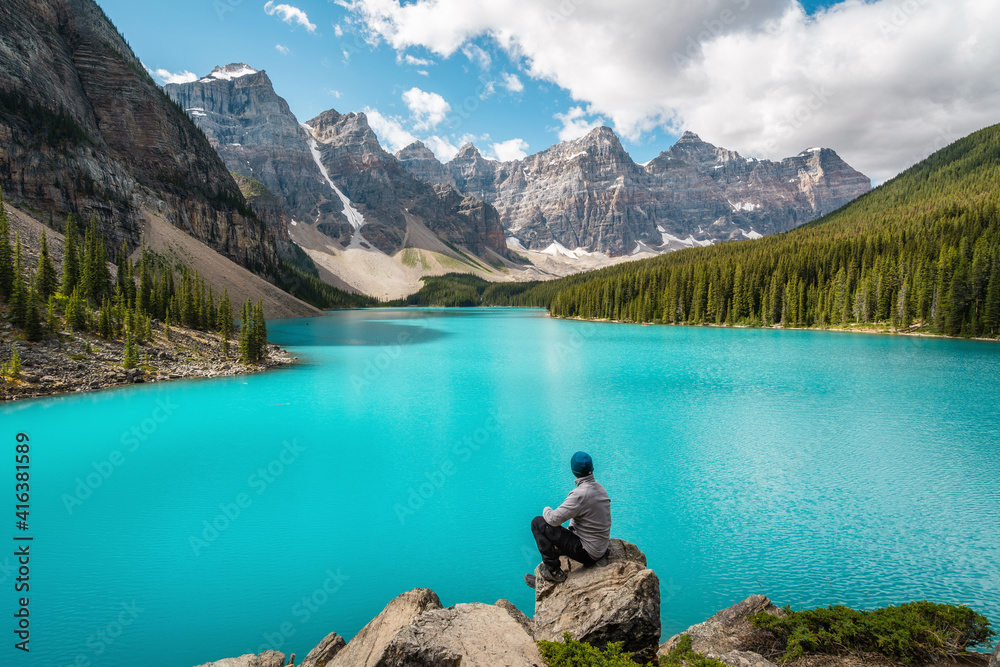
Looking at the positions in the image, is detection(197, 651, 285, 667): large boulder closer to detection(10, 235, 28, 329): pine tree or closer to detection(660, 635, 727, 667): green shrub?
detection(660, 635, 727, 667): green shrub

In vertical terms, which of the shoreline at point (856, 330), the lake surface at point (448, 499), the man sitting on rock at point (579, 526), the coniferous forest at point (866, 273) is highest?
the coniferous forest at point (866, 273)

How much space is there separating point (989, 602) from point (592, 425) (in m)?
14.6

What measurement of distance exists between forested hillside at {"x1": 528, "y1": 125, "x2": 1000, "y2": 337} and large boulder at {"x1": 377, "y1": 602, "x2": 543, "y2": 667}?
3130 inches

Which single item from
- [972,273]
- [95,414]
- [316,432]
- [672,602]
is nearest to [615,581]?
[672,602]

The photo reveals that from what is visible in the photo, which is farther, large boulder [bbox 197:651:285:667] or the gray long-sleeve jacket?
the gray long-sleeve jacket

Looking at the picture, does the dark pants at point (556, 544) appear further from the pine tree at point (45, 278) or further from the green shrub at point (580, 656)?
the pine tree at point (45, 278)

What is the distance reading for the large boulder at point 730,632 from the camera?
6508mm

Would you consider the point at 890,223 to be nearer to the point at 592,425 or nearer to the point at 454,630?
the point at 592,425

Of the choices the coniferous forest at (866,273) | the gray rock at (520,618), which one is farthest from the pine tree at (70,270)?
the coniferous forest at (866,273)

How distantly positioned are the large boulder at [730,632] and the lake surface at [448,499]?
1444mm

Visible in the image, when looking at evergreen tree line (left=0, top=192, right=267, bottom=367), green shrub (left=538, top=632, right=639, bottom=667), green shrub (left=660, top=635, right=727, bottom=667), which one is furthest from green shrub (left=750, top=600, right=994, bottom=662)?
evergreen tree line (left=0, top=192, right=267, bottom=367)

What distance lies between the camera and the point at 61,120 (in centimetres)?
7644

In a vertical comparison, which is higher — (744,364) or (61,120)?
(61,120)

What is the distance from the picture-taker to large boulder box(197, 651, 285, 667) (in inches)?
268
